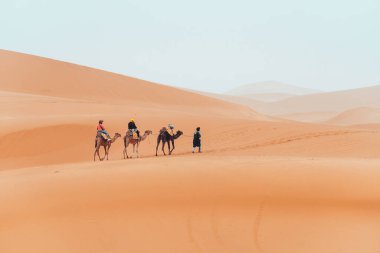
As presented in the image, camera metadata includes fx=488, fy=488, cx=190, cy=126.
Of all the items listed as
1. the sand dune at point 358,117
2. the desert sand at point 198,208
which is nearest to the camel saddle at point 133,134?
the desert sand at point 198,208

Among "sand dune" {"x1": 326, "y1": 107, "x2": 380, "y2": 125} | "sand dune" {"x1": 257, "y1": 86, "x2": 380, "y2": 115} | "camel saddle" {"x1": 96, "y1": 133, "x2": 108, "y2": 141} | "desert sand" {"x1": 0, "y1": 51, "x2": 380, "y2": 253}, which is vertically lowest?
"desert sand" {"x1": 0, "y1": 51, "x2": 380, "y2": 253}

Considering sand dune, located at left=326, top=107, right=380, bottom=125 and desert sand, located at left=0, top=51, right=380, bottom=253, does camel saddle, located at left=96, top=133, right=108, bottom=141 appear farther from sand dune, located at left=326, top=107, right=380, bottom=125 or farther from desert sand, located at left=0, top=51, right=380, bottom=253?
sand dune, located at left=326, top=107, right=380, bottom=125

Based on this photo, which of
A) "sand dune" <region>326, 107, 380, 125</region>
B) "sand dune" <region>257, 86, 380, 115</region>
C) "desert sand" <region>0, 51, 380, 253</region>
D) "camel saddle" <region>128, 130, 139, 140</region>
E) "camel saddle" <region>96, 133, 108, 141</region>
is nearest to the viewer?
"desert sand" <region>0, 51, 380, 253</region>

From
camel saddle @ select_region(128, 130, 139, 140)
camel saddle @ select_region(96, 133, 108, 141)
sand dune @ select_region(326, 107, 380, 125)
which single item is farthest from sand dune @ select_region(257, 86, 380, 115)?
camel saddle @ select_region(96, 133, 108, 141)

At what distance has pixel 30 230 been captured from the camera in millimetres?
6816

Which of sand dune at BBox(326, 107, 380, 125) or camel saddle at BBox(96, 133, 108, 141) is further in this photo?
sand dune at BBox(326, 107, 380, 125)

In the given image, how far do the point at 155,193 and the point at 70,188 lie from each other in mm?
1433

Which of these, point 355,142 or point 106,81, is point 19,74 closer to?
point 106,81

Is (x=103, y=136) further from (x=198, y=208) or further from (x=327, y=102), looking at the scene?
(x=327, y=102)

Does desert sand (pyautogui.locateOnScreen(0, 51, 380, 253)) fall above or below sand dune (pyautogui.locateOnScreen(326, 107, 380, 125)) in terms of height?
below

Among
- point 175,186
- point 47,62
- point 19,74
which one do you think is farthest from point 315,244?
point 47,62

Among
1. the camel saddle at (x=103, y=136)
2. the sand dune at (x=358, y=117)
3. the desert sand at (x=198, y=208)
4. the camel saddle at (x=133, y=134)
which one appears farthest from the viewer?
the sand dune at (x=358, y=117)

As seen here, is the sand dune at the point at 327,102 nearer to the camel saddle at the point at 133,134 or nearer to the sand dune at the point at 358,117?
the sand dune at the point at 358,117

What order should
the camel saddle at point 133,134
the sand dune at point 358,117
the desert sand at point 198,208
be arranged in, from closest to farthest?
the desert sand at point 198,208, the camel saddle at point 133,134, the sand dune at point 358,117
